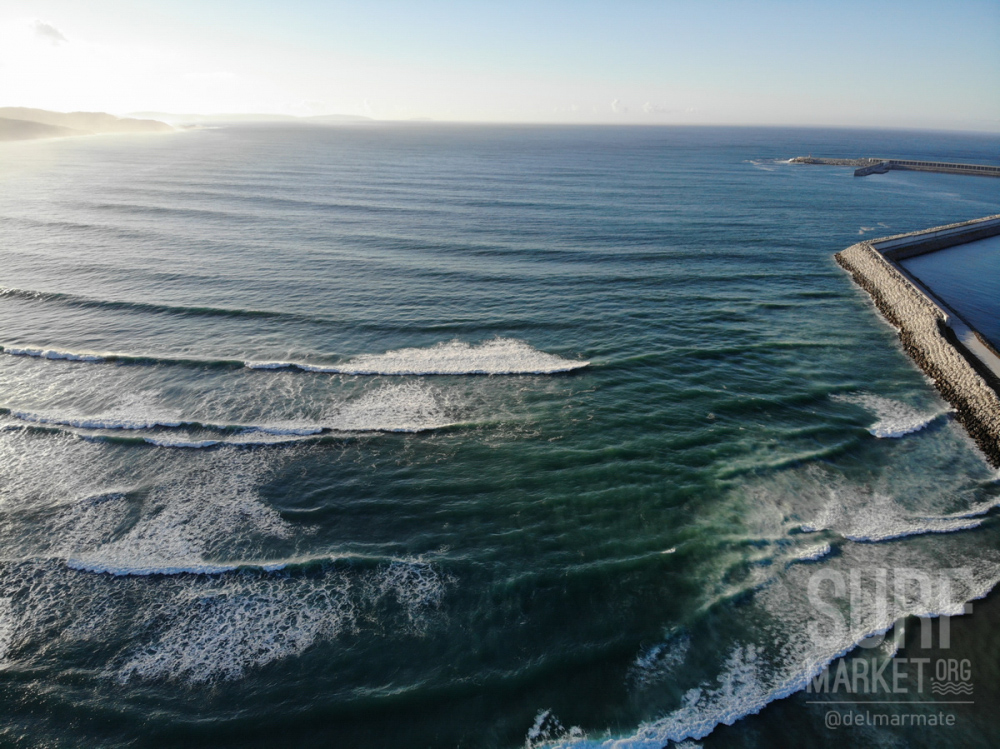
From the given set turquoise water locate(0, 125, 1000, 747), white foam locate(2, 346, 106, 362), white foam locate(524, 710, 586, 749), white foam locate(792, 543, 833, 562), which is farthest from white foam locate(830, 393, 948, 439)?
white foam locate(2, 346, 106, 362)

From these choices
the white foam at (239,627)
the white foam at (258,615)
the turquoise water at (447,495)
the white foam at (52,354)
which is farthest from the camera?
the white foam at (52,354)

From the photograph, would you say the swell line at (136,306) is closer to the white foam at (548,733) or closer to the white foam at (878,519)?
the white foam at (548,733)

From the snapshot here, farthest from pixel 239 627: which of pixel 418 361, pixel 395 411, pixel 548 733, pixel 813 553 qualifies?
pixel 813 553

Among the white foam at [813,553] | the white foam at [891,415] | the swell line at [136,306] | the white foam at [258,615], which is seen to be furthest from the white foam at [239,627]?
the white foam at [891,415]

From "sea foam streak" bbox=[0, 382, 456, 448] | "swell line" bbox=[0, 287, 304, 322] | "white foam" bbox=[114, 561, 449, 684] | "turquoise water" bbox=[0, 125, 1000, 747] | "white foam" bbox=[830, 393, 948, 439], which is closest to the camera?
"turquoise water" bbox=[0, 125, 1000, 747]

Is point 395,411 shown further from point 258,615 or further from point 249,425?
point 258,615

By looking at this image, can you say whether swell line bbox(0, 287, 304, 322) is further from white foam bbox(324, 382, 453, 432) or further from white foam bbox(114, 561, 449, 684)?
white foam bbox(114, 561, 449, 684)

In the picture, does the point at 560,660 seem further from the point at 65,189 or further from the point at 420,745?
the point at 65,189

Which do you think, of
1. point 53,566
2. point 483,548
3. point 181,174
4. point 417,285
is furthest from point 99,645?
point 181,174
